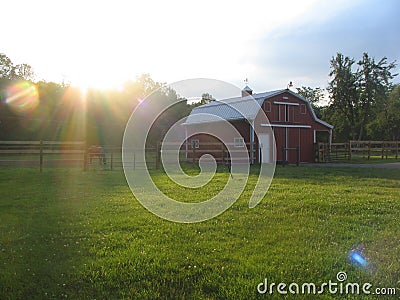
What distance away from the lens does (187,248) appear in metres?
4.76

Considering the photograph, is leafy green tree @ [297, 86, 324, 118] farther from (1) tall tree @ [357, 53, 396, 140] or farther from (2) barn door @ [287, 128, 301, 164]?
(2) barn door @ [287, 128, 301, 164]

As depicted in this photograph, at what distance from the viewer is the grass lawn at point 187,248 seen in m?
3.66

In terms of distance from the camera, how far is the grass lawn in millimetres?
3658

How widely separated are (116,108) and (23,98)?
9773 mm

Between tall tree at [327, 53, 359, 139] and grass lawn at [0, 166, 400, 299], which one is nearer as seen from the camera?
grass lawn at [0, 166, 400, 299]

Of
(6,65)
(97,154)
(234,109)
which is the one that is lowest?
(97,154)

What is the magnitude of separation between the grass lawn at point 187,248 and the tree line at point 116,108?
24922 mm

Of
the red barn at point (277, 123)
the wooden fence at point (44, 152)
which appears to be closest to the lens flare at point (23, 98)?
the wooden fence at point (44, 152)

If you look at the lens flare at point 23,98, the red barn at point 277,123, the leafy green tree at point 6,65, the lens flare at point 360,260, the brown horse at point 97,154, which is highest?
the leafy green tree at point 6,65

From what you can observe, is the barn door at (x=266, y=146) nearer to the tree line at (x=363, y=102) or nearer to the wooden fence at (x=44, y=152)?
the wooden fence at (x=44, y=152)

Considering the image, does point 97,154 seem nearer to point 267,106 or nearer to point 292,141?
point 267,106

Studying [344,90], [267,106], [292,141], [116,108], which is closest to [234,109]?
[267,106]

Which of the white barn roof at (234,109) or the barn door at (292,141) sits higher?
the white barn roof at (234,109)

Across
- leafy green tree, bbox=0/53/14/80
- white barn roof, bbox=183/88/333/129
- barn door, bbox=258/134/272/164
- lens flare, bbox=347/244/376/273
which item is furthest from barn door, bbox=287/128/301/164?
leafy green tree, bbox=0/53/14/80
